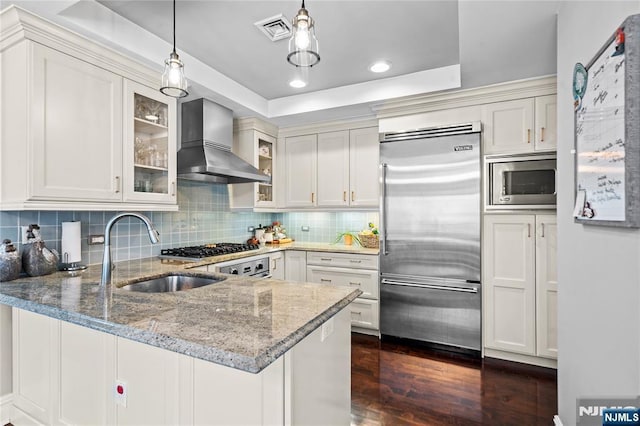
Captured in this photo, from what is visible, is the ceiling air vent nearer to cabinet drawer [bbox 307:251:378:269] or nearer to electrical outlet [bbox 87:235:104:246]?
electrical outlet [bbox 87:235:104:246]

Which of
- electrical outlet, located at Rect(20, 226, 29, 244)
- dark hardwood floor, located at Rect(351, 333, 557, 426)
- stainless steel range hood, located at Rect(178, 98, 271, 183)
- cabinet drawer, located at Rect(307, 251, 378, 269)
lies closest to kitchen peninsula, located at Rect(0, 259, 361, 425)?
electrical outlet, located at Rect(20, 226, 29, 244)

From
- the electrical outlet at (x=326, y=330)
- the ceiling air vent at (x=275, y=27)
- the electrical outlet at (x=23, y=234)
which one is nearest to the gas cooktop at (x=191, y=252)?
the electrical outlet at (x=23, y=234)

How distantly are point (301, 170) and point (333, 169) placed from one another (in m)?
0.43

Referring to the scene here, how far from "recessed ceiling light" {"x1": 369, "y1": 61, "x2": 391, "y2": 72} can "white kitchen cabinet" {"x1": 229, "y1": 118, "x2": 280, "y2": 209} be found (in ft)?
4.84

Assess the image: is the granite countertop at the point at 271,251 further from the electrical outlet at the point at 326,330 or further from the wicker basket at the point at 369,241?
the electrical outlet at the point at 326,330

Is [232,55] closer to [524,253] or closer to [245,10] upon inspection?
[245,10]

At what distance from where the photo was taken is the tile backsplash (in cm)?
211

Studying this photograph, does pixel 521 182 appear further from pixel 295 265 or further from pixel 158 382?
pixel 158 382

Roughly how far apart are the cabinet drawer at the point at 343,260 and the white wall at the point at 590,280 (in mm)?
1774

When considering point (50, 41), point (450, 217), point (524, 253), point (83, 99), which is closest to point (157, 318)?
point (83, 99)

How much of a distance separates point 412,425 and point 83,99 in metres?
2.81

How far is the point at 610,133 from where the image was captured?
1.07 metres

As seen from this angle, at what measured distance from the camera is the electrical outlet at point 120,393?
1.37 meters

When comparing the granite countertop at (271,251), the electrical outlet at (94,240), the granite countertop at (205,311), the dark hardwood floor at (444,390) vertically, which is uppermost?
the electrical outlet at (94,240)
